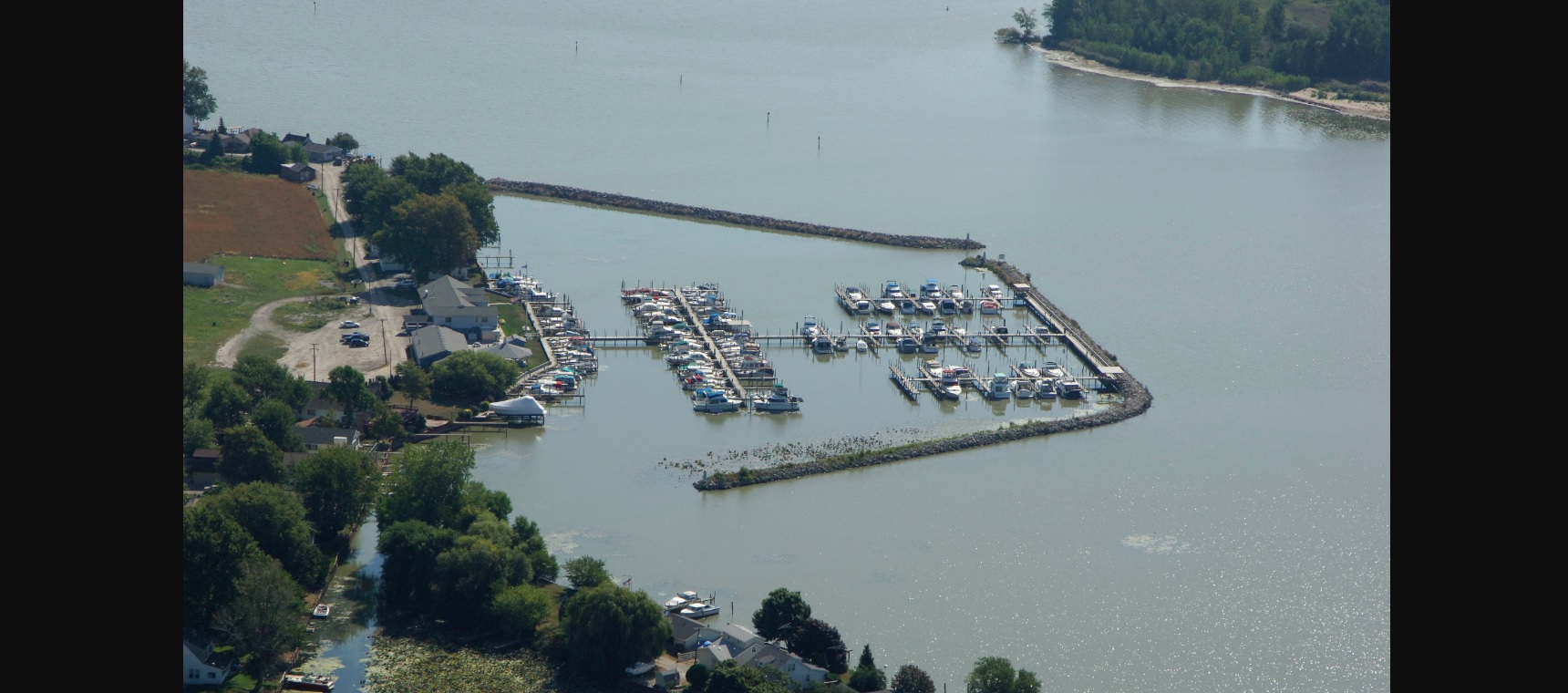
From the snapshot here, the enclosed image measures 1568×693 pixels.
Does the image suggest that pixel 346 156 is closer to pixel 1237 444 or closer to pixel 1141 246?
pixel 1141 246

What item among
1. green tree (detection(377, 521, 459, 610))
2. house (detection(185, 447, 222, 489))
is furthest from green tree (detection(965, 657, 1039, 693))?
house (detection(185, 447, 222, 489))

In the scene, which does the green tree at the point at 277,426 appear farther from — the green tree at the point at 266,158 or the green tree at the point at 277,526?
the green tree at the point at 266,158

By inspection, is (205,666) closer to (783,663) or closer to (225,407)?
(783,663)

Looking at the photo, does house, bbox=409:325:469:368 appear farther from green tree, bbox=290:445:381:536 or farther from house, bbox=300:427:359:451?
green tree, bbox=290:445:381:536
